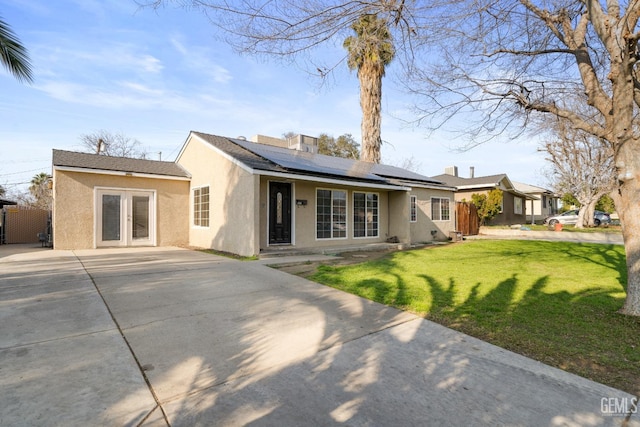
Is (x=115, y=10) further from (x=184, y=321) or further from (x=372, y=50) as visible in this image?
(x=184, y=321)

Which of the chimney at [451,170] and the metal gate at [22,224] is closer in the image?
the metal gate at [22,224]

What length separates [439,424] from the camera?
7.30 feet

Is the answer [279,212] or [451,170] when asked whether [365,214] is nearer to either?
[279,212]

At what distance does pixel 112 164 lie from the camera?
503 inches

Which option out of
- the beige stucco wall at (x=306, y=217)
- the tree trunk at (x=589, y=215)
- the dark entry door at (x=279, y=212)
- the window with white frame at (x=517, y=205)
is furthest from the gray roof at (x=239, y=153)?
the window with white frame at (x=517, y=205)

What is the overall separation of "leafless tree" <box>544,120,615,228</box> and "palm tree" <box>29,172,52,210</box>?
39.8m

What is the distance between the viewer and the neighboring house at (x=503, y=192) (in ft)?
88.8

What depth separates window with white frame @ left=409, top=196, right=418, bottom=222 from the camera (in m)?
16.2

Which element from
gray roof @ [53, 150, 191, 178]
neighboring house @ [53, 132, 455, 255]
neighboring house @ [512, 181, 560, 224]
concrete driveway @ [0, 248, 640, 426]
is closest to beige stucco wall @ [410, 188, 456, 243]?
neighboring house @ [53, 132, 455, 255]

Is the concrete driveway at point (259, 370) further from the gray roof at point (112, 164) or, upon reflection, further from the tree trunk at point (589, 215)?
the tree trunk at point (589, 215)

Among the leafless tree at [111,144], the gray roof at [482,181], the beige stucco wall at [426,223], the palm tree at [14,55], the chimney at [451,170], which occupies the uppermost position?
the leafless tree at [111,144]

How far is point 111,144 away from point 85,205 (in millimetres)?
24575

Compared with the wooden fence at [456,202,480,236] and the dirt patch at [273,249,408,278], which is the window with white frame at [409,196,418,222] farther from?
the dirt patch at [273,249,408,278]

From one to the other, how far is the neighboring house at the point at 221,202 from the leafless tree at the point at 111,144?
21921 millimetres
